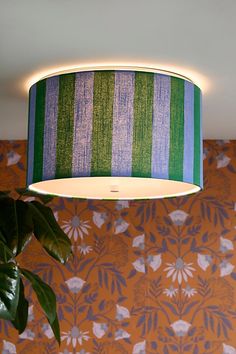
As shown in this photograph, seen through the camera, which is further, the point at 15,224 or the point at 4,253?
the point at 15,224

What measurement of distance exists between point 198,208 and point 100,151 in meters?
1.51

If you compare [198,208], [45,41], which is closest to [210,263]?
[198,208]

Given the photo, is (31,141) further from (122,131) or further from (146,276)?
(146,276)

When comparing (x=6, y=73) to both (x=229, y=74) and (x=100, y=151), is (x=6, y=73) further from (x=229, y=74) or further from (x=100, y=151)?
(x=229, y=74)

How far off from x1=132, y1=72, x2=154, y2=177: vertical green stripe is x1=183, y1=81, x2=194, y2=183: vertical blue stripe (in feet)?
0.53

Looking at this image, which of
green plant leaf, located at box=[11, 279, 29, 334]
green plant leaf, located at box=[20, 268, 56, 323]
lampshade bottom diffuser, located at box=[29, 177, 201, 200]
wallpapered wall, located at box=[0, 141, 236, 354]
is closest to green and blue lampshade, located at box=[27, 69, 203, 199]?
lampshade bottom diffuser, located at box=[29, 177, 201, 200]

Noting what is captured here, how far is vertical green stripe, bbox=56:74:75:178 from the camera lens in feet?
7.71

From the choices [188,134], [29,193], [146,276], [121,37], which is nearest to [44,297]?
[29,193]

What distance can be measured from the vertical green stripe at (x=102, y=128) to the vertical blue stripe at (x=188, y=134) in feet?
0.99

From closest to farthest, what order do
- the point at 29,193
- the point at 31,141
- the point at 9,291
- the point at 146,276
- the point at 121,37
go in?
the point at 9,291 → the point at 121,37 → the point at 31,141 → the point at 29,193 → the point at 146,276

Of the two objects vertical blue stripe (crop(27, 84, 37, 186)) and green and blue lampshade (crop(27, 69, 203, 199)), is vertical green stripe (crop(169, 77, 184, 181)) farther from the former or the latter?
vertical blue stripe (crop(27, 84, 37, 186))

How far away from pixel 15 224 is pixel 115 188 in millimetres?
451

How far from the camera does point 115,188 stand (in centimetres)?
262

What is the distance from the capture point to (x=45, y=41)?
2.29 m
